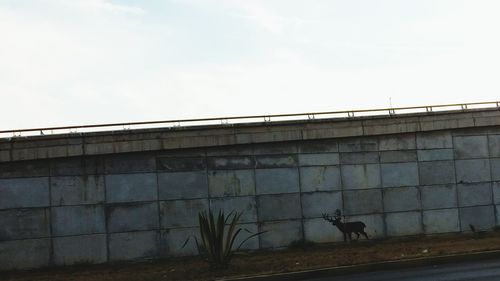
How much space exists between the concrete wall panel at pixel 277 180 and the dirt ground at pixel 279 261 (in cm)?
171

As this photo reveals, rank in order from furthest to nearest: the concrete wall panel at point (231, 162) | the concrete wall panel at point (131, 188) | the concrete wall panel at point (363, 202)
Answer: the concrete wall panel at point (363, 202), the concrete wall panel at point (231, 162), the concrete wall panel at point (131, 188)

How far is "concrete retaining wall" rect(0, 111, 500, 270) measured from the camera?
14.9 m

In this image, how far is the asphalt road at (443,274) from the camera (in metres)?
10.4

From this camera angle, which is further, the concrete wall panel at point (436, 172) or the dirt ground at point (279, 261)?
the concrete wall panel at point (436, 172)

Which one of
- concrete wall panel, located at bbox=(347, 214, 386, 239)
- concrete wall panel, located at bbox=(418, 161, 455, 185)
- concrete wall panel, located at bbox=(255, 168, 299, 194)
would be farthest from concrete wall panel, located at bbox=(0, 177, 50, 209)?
concrete wall panel, located at bbox=(418, 161, 455, 185)

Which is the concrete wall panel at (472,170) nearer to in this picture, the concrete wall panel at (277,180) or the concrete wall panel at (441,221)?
the concrete wall panel at (441,221)

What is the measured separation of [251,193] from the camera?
53.4 ft

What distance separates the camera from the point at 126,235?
15.3m

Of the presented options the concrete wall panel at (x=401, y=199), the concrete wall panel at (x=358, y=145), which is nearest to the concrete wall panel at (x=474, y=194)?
the concrete wall panel at (x=401, y=199)

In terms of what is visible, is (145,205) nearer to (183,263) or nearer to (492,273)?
(183,263)

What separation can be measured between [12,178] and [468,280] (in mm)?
11292

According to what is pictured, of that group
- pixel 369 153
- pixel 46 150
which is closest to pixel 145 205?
pixel 46 150

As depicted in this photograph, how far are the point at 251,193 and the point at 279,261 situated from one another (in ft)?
9.78

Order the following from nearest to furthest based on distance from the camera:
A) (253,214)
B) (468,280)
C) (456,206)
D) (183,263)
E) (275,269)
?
1. (468,280)
2. (275,269)
3. (183,263)
4. (253,214)
5. (456,206)
